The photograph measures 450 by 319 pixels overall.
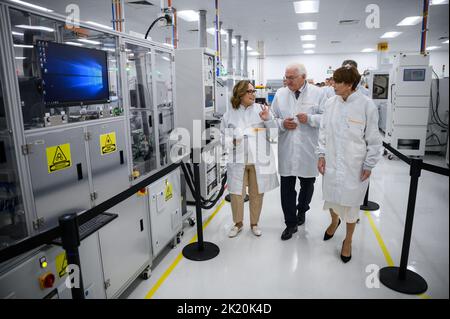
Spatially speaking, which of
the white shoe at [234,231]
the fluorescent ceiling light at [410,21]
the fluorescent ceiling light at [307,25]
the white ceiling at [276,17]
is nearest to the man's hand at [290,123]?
the white shoe at [234,231]

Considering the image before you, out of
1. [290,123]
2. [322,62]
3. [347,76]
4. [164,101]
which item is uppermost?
[322,62]

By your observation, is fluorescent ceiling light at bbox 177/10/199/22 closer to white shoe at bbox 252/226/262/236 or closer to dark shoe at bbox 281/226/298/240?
white shoe at bbox 252/226/262/236

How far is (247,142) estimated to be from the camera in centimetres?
316

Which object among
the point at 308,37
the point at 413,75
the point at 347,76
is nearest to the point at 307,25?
the point at 308,37

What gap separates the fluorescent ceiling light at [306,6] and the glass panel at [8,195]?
24.1 ft

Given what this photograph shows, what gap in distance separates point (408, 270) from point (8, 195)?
303cm

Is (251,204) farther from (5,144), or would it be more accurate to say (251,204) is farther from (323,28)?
(323,28)

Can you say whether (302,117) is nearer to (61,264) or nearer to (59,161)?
(59,161)

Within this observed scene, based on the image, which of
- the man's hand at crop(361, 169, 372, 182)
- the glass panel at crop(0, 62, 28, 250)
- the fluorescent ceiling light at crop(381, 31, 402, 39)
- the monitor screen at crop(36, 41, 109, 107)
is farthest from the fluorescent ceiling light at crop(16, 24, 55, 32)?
the fluorescent ceiling light at crop(381, 31, 402, 39)

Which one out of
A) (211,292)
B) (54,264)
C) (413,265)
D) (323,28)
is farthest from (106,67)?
(323,28)

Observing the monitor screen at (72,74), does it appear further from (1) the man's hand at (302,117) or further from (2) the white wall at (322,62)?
(2) the white wall at (322,62)

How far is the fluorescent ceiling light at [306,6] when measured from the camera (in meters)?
7.58

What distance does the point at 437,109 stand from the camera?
7055mm

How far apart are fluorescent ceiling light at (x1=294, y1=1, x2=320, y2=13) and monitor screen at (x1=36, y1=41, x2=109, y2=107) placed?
6.50 meters
